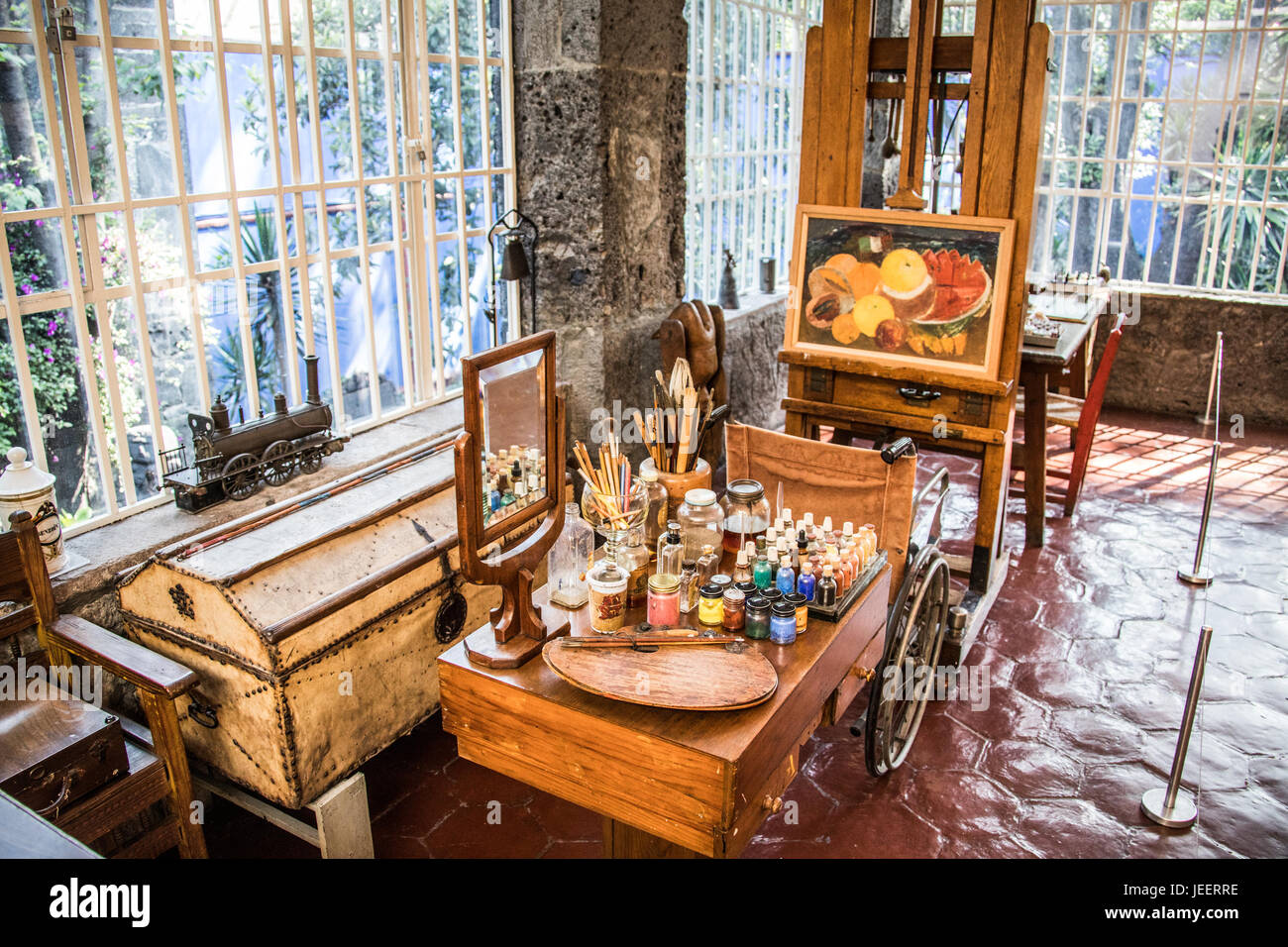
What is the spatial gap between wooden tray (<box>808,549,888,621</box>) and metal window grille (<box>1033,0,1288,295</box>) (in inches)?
206

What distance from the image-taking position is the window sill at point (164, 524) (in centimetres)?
320

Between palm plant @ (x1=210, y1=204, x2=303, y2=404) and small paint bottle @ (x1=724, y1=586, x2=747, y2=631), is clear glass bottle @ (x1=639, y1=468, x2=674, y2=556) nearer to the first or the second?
small paint bottle @ (x1=724, y1=586, x2=747, y2=631)

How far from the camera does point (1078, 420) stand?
5973 millimetres

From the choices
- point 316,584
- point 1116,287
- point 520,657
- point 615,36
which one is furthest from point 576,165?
point 1116,287

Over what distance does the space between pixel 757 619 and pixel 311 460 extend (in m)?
2.06

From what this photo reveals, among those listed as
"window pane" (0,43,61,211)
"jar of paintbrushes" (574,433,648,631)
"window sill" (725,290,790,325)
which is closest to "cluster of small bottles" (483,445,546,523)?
"jar of paintbrushes" (574,433,648,631)

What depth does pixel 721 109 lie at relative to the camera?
6.32 meters

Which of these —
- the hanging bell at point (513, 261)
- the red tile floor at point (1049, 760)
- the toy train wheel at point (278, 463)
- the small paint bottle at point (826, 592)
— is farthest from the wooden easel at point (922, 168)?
the toy train wheel at point (278, 463)

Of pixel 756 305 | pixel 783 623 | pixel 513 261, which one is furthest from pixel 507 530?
pixel 756 305

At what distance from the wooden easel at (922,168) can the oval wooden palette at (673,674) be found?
2067mm

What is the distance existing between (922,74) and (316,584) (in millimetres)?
3196

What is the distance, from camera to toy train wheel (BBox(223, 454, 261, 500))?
362cm

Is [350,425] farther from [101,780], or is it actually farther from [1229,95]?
[1229,95]

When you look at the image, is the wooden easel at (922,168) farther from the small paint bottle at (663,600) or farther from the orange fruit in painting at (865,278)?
the small paint bottle at (663,600)
